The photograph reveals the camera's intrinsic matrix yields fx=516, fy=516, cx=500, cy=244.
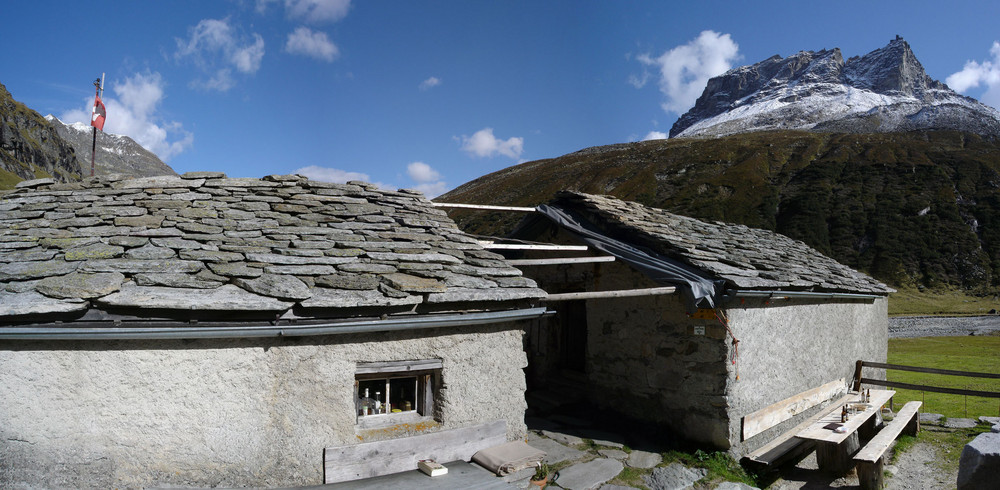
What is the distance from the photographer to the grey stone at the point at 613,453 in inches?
264

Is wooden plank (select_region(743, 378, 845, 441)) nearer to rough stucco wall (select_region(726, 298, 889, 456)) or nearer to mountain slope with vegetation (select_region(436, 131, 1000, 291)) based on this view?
rough stucco wall (select_region(726, 298, 889, 456))

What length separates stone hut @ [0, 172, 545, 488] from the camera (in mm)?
3984

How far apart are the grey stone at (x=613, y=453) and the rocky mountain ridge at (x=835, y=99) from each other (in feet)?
309

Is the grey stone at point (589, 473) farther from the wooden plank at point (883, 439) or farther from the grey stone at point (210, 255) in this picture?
the grey stone at point (210, 255)

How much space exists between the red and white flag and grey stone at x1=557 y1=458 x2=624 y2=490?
330 inches

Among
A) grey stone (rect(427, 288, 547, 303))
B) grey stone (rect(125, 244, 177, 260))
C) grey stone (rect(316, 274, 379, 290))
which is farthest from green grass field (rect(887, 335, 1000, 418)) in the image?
grey stone (rect(125, 244, 177, 260))

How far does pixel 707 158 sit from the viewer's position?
6700cm

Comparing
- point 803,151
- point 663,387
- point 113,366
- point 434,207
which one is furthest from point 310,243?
point 803,151

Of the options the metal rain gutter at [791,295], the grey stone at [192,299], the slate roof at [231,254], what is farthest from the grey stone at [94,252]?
the metal rain gutter at [791,295]

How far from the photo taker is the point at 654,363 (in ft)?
25.5

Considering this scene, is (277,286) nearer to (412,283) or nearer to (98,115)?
(412,283)

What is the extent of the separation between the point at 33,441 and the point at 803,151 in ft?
A: 252

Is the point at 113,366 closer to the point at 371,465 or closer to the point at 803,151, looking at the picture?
the point at 371,465

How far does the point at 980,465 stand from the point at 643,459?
4.05 metres
